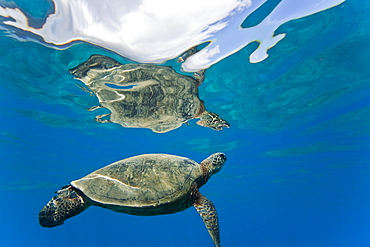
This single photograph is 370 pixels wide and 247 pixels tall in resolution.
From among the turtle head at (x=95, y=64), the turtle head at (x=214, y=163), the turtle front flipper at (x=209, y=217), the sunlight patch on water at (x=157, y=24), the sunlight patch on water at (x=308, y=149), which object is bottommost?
the turtle front flipper at (x=209, y=217)

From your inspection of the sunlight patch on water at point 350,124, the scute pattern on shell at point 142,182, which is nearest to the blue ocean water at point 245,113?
the sunlight patch on water at point 350,124

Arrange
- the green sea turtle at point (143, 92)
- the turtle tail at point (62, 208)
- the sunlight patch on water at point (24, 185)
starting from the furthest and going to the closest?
the sunlight patch on water at point (24, 185)
the green sea turtle at point (143, 92)
the turtle tail at point (62, 208)

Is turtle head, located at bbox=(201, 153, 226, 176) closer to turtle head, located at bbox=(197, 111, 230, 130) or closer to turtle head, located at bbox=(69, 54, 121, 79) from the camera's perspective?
turtle head, located at bbox=(69, 54, 121, 79)

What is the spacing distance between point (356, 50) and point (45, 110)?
1590 cm

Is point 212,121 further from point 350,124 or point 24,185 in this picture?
point 24,185

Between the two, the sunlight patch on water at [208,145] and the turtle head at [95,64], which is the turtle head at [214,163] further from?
the sunlight patch on water at [208,145]

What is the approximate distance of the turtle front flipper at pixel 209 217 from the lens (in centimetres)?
486

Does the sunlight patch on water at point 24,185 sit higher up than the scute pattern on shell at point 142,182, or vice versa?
the sunlight patch on water at point 24,185

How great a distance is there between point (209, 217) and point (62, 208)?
10.7 feet

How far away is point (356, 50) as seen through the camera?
28.8 feet

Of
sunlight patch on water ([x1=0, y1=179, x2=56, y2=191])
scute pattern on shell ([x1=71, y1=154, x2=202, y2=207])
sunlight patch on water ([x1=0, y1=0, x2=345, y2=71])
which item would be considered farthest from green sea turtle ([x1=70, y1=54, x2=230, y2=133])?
sunlight patch on water ([x1=0, y1=179, x2=56, y2=191])

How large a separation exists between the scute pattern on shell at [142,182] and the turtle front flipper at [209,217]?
25.3 inches

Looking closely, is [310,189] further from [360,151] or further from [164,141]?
[164,141]

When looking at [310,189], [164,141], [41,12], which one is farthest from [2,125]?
[310,189]
